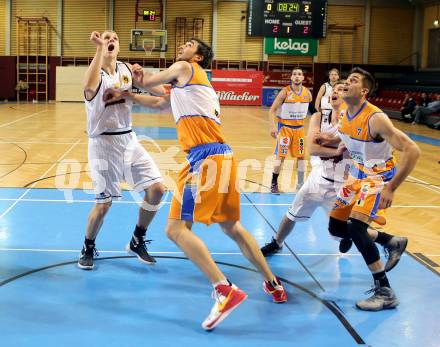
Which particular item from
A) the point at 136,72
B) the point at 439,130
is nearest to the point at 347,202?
the point at 136,72

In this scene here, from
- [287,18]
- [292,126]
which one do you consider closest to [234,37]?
[287,18]

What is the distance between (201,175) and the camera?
13.6 ft

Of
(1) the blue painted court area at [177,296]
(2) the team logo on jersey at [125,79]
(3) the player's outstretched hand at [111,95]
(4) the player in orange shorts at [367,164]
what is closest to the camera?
(1) the blue painted court area at [177,296]

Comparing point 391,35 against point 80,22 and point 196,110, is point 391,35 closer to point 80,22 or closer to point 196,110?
point 80,22

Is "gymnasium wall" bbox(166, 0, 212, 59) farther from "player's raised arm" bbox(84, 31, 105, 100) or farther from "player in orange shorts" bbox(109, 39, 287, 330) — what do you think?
"player in orange shorts" bbox(109, 39, 287, 330)

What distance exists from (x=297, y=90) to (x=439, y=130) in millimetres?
13165

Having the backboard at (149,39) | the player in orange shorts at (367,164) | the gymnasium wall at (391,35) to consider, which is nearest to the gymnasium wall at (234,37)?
the backboard at (149,39)

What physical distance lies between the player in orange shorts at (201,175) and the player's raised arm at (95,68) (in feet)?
1.81

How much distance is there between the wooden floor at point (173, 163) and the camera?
24.0ft

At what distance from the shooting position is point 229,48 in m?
30.6

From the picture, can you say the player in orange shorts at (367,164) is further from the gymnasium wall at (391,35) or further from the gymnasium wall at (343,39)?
the gymnasium wall at (391,35)

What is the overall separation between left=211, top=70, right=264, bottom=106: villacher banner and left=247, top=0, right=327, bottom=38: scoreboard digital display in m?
2.38

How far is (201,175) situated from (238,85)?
26201 mm

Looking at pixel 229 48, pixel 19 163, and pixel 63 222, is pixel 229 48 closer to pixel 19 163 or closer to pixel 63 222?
pixel 19 163
